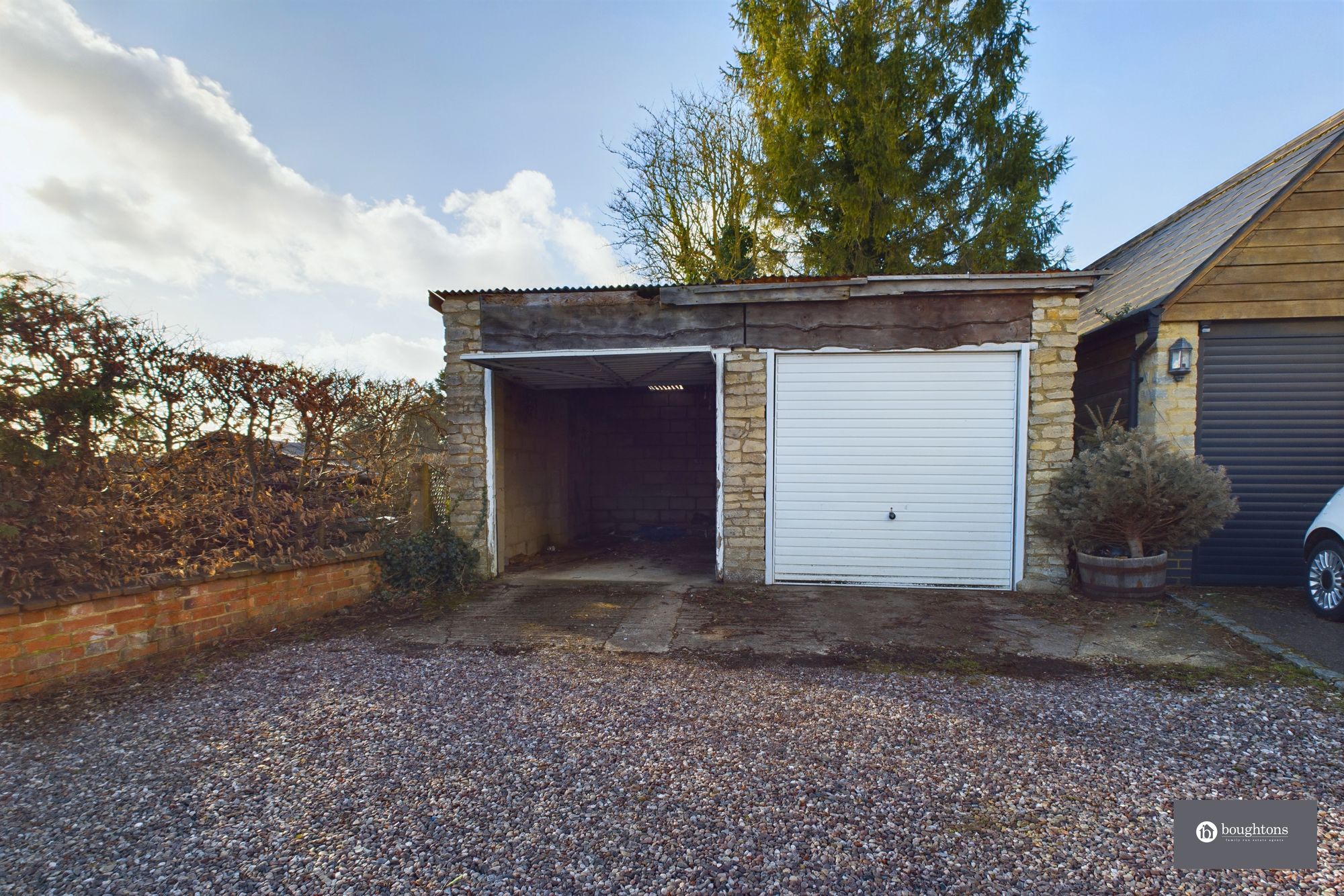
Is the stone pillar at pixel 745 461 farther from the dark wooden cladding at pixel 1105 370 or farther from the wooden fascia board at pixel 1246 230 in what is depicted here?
the wooden fascia board at pixel 1246 230

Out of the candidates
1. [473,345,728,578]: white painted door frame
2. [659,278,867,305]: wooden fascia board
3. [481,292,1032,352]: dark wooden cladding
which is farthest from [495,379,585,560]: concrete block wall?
[659,278,867,305]: wooden fascia board

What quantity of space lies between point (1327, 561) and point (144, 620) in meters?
8.97

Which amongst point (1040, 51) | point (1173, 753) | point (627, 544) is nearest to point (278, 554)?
point (627, 544)

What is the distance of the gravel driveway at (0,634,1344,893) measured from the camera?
1955mm

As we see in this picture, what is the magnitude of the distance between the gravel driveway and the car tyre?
6.78 feet

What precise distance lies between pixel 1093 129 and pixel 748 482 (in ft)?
35.1

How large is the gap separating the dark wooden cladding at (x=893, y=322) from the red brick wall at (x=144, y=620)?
477 cm

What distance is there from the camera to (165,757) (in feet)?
8.93

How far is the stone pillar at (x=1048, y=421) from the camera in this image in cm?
559

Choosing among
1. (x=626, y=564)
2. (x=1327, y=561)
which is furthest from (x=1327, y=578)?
(x=626, y=564)

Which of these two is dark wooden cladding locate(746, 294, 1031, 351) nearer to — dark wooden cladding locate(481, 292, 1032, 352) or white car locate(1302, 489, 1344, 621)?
dark wooden cladding locate(481, 292, 1032, 352)

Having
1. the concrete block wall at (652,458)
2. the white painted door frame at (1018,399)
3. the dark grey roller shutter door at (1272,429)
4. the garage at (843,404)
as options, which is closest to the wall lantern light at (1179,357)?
the dark grey roller shutter door at (1272,429)

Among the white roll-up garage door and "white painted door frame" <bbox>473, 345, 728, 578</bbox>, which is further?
"white painted door frame" <bbox>473, 345, 728, 578</bbox>

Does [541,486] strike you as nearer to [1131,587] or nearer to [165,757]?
[165,757]
